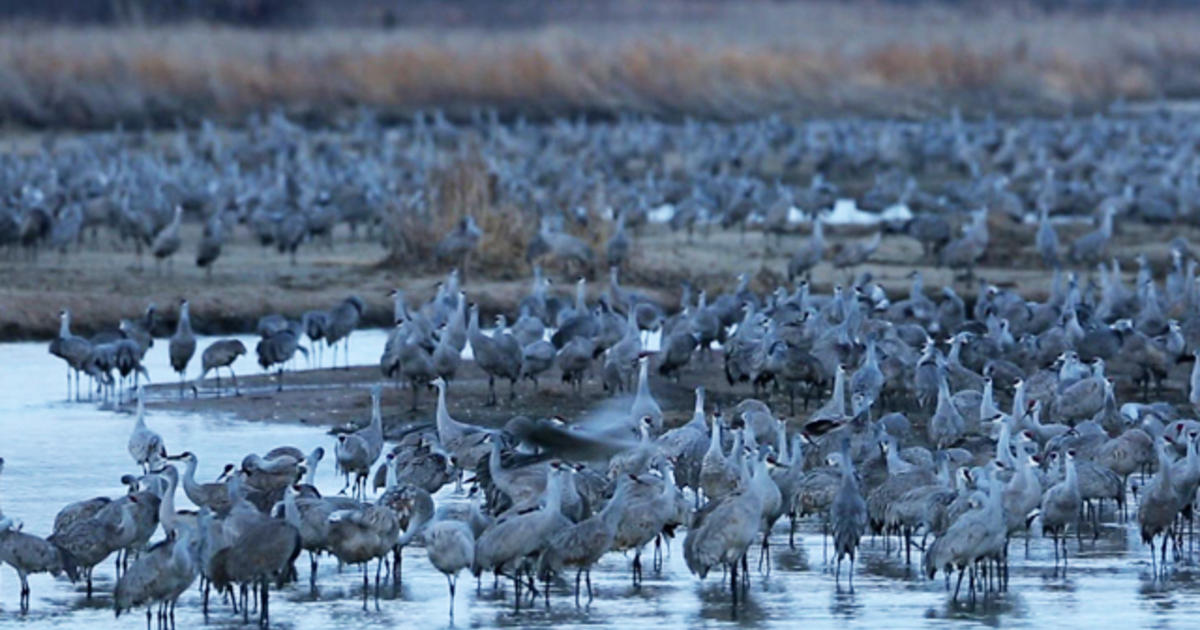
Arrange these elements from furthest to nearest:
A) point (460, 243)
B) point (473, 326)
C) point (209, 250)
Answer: point (209, 250), point (460, 243), point (473, 326)

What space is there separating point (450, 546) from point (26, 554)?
227 centimetres

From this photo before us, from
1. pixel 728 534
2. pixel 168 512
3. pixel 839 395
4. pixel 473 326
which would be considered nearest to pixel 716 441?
pixel 728 534

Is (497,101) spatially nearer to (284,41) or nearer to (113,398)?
(284,41)

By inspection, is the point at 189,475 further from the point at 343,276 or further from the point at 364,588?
the point at 343,276

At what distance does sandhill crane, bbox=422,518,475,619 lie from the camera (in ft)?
42.7

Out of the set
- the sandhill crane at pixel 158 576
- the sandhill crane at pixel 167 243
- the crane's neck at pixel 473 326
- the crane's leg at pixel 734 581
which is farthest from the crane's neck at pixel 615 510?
the sandhill crane at pixel 167 243

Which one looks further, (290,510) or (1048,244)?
(1048,244)

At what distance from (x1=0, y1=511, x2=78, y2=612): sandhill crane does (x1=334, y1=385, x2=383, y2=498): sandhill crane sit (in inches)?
118

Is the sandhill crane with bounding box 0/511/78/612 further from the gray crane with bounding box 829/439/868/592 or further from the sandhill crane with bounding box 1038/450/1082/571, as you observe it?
the sandhill crane with bounding box 1038/450/1082/571

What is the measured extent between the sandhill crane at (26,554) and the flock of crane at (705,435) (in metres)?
0.01

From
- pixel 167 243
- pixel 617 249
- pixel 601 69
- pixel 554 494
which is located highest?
pixel 601 69

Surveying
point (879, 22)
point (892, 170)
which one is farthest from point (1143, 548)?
point (879, 22)

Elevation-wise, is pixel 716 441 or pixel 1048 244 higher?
pixel 1048 244

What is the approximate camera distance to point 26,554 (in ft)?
42.8
